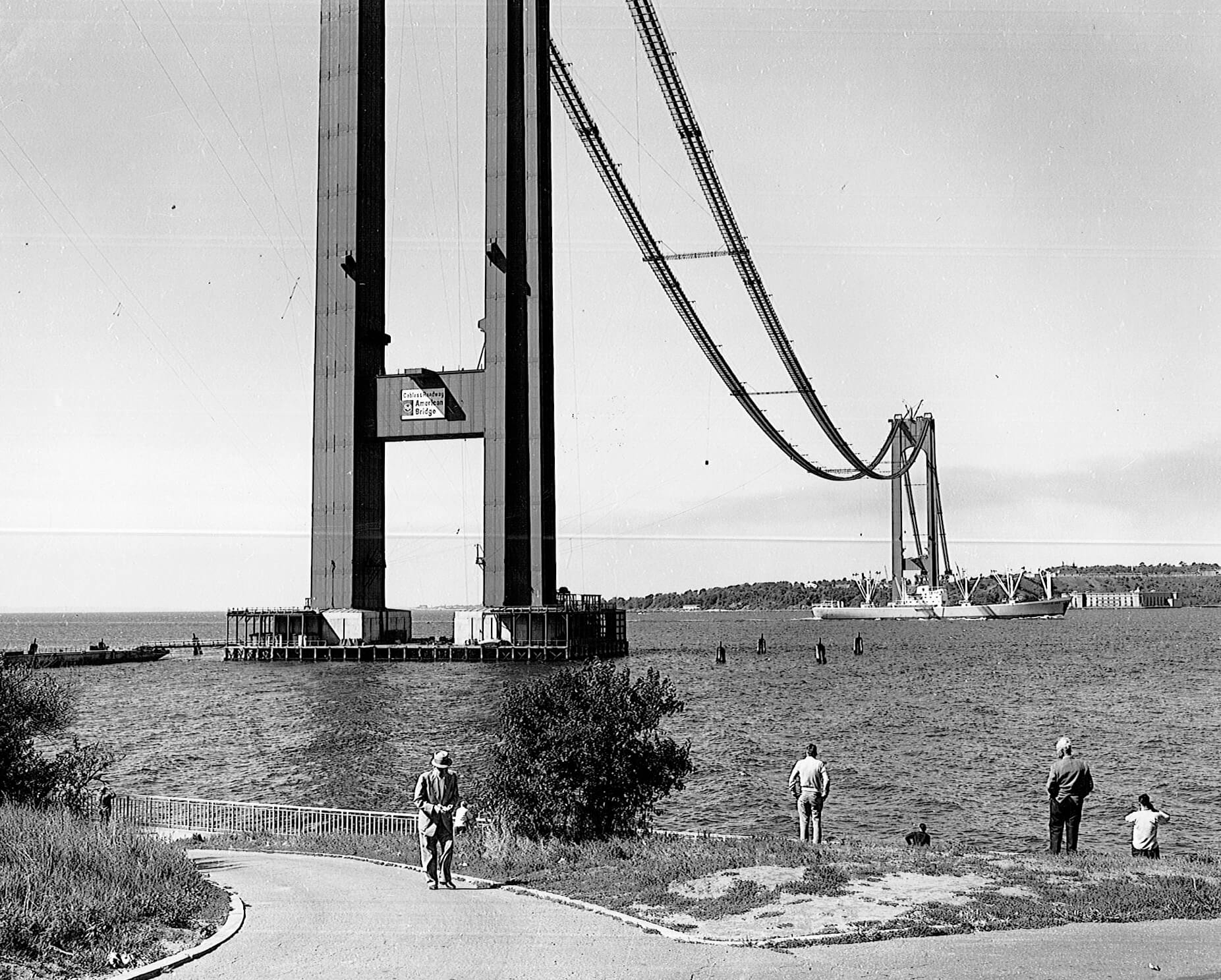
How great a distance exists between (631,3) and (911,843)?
79224mm

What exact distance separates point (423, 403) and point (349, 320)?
8.28m

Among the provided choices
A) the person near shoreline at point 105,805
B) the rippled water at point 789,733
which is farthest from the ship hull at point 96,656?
the person near shoreline at point 105,805

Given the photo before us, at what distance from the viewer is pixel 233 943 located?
12.0 metres

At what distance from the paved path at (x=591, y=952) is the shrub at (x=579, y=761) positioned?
5141 millimetres

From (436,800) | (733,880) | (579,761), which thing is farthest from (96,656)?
(733,880)

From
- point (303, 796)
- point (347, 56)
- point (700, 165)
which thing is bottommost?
point (303, 796)

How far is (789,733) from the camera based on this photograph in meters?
47.2

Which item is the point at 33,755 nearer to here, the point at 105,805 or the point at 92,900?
the point at 105,805

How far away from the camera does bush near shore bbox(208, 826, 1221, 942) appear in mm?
12703

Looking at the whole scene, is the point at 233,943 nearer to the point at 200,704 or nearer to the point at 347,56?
the point at 200,704

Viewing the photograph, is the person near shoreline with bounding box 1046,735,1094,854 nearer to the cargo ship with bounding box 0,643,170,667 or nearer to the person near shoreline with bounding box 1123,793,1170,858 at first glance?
the person near shoreline with bounding box 1123,793,1170,858

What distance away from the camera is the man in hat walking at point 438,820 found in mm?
15180

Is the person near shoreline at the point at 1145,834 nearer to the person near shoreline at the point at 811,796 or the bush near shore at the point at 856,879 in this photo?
the bush near shore at the point at 856,879

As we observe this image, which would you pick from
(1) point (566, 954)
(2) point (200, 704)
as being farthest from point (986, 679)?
(1) point (566, 954)
